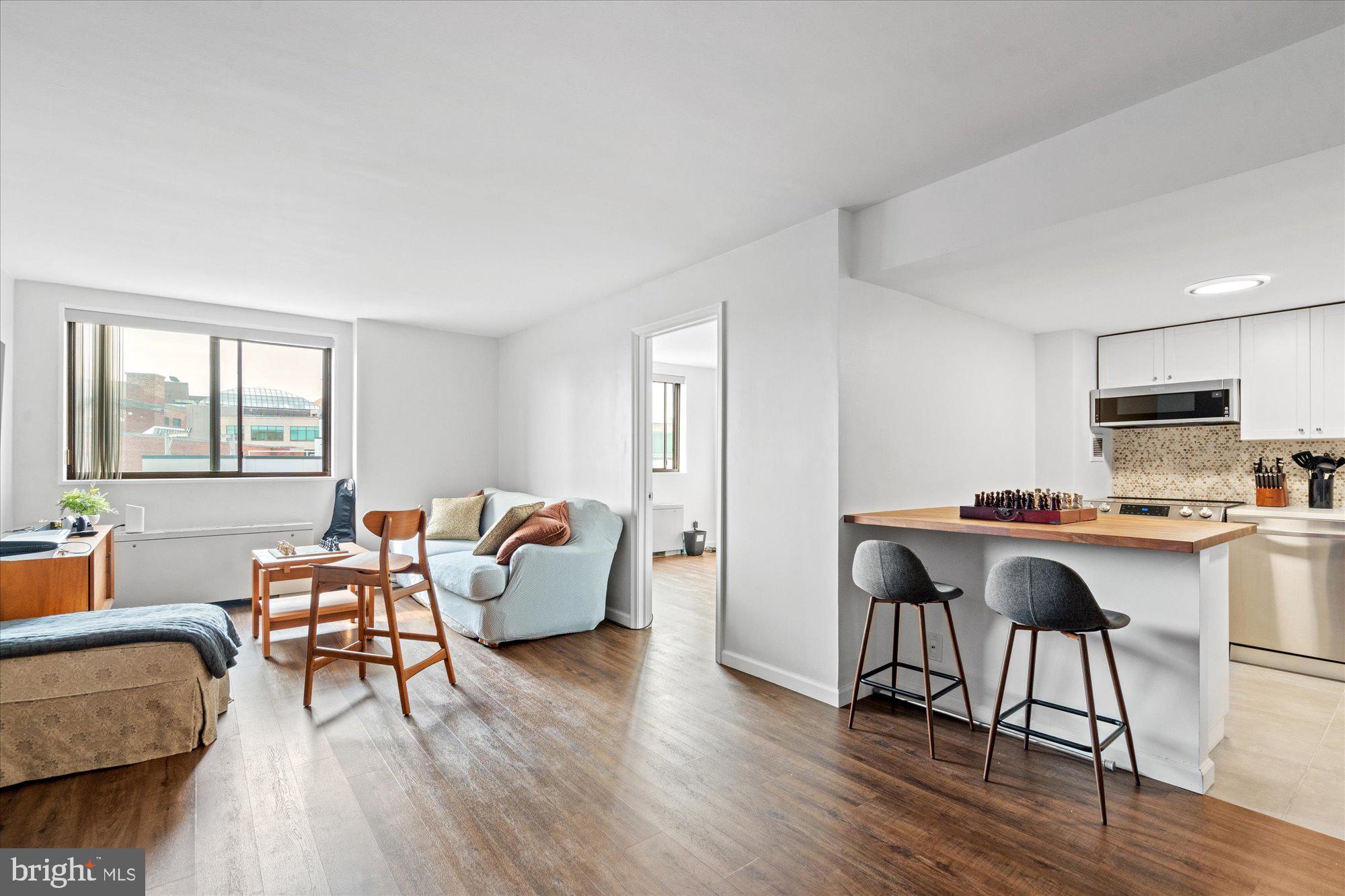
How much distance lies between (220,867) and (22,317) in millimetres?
4886

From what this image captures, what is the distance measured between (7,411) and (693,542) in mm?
6229

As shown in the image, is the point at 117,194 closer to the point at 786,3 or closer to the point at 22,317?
the point at 22,317

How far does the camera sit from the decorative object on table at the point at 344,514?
5906 mm

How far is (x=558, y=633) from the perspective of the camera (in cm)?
452

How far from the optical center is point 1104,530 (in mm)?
2609

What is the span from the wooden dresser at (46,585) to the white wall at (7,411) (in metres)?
1.71

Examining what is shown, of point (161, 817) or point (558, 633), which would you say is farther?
point (558, 633)

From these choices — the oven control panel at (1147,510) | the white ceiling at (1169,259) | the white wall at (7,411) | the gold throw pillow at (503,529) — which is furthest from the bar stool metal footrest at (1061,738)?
the white wall at (7,411)

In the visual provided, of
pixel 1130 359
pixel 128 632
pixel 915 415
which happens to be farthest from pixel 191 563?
pixel 1130 359

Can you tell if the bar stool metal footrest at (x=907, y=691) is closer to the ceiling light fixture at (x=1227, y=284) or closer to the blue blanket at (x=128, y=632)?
the ceiling light fixture at (x=1227, y=284)

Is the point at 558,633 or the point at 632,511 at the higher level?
the point at 632,511

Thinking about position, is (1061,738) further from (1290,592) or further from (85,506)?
(85,506)

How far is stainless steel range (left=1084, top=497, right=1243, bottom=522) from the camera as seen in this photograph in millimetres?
4137

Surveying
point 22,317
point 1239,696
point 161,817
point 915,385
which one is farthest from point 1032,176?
point 22,317
